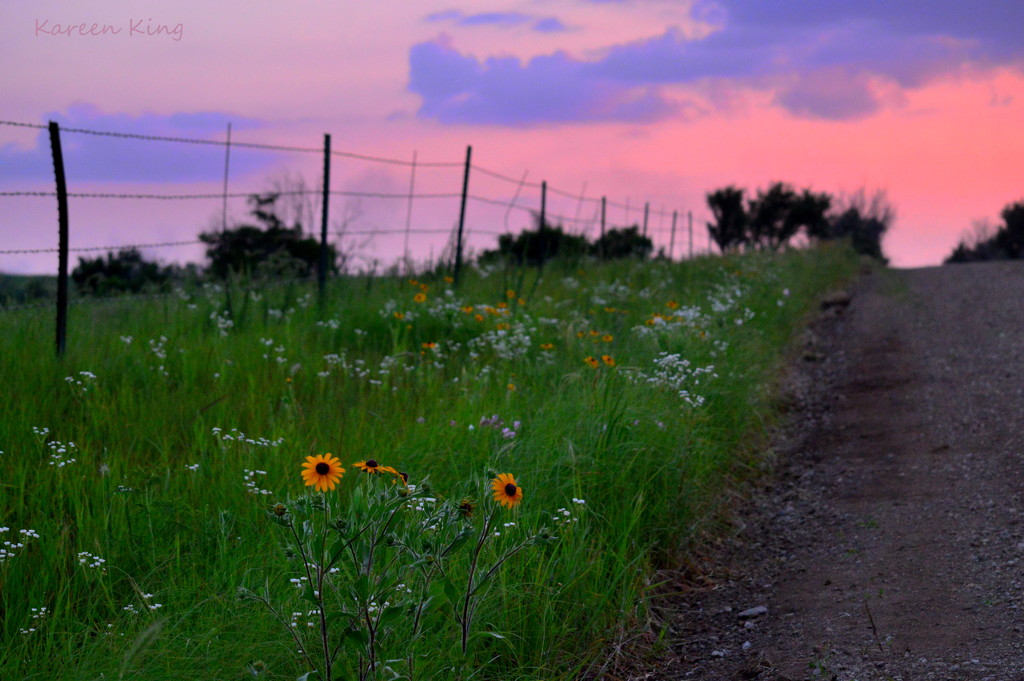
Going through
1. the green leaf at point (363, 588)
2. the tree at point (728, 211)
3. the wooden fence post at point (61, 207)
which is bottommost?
the green leaf at point (363, 588)

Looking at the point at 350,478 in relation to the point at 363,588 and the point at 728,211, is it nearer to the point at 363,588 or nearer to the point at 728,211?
the point at 363,588

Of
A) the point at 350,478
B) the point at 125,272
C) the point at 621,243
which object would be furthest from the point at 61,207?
the point at 621,243

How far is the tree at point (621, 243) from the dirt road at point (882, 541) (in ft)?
24.1

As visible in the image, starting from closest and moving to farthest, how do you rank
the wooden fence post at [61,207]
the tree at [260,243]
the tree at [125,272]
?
the wooden fence post at [61,207] < the tree at [125,272] < the tree at [260,243]

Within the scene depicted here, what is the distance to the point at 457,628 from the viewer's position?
292cm

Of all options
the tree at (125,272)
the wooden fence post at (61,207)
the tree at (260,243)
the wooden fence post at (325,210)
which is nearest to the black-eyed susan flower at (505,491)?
the wooden fence post at (61,207)

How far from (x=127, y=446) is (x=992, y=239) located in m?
34.9

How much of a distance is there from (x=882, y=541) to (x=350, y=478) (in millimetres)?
2460

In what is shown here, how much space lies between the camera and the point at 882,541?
4254mm

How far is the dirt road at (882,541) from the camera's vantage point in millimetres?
3256

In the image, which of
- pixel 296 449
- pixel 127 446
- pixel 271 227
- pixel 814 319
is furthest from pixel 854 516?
pixel 271 227

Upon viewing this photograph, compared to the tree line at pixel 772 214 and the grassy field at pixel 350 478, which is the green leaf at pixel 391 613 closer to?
the grassy field at pixel 350 478

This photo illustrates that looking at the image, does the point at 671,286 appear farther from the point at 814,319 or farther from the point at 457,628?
the point at 457,628

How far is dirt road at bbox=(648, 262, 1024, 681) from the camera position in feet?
10.7
